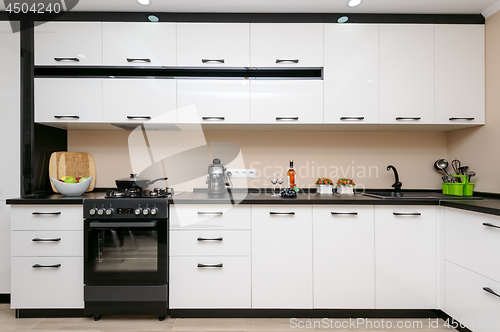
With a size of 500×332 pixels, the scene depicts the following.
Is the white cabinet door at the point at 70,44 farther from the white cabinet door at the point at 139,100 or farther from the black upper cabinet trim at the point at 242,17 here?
the white cabinet door at the point at 139,100

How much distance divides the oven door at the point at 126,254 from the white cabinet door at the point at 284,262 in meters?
0.71

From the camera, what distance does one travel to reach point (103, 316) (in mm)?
2043

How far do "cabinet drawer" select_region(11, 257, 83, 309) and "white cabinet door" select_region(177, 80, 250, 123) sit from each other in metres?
1.44

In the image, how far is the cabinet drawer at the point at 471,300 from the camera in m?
1.57

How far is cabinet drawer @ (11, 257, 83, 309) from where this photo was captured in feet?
6.51

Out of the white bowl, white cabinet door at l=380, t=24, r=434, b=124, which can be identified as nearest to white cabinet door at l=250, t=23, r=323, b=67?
white cabinet door at l=380, t=24, r=434, b=124

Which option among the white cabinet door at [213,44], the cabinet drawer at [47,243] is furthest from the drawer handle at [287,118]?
the cabinet drawer at [47,243]

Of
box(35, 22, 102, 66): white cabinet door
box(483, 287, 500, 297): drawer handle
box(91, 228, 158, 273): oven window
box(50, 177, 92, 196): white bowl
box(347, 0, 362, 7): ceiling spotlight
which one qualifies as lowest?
box(483, 287, 500, 297): drawer handle

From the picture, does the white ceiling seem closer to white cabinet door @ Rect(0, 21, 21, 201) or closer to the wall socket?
white cabinet door @ Rect(0, 21, 21, 201)

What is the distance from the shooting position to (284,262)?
2000 mm

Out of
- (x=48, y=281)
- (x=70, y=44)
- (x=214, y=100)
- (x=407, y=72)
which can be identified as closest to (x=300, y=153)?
(x=214, y=100)

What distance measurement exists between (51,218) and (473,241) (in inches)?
116

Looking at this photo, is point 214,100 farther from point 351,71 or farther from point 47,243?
point 47,243

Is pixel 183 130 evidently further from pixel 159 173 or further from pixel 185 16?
pixel 185 16
